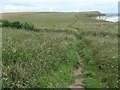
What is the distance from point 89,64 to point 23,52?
508 centimetres

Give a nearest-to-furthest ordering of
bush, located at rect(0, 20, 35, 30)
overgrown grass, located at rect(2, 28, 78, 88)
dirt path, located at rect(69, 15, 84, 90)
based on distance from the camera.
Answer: overgrown grass, located at rect(2, 28, 78, 88), dirt path, located at rect(69, 15, 84, 90), bush, located at rect(0, 20, 35, 30)

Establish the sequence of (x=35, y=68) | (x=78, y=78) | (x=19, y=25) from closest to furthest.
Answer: (x=35, y=68)
(x=78, y=78)
(x=19, y=25)

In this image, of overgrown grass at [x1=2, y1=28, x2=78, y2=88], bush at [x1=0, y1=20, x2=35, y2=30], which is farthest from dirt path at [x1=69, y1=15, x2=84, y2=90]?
bush at [x1=0, y1=20, x2=35, y2=30]

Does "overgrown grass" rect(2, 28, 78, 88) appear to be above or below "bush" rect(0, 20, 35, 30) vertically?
above

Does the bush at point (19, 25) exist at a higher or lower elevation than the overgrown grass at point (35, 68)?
lower

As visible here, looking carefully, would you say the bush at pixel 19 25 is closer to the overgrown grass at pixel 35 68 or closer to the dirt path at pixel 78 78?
the overgrown grass at pixel 35 68

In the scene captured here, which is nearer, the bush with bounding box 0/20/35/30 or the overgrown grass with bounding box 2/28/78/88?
the overgrown grass with bounding box 2/28/78/88

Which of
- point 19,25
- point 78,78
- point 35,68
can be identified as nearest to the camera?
point 35,68

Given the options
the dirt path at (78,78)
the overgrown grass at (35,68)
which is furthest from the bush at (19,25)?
the dirt path at (78,78)

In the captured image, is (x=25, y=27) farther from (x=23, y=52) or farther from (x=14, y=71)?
(x=14, y=71)

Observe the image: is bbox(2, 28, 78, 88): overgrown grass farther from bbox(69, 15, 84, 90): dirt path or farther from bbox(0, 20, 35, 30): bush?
bbox(0, 20, 35, 30): bush

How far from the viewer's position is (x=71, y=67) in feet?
65.3

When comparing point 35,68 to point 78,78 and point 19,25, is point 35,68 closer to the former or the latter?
point 78,78

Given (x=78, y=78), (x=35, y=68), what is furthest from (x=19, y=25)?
(x=35, y=68)
